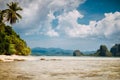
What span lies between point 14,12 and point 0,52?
11.5 m

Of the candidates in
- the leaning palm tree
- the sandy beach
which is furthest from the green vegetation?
the sandy beach

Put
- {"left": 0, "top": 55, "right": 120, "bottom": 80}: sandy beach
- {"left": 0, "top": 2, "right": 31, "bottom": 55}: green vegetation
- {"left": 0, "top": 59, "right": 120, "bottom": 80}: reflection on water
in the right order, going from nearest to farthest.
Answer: {"left": 0, "top": 59, "right": 120, "bottom": 80}: reflection on water < {"left": 0, "top": 55, "right": 120, "bottom": 80}: sandy beach < {"left": 0, "top": 2, "right": 31, "bottom": 55}: green vegetation

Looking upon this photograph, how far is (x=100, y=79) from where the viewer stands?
1827cm

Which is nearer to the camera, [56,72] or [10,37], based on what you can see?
[56,72]

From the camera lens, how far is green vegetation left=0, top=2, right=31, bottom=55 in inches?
2453

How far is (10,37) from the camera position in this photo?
65812 millimetres

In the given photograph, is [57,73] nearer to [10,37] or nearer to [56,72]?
[56,72]

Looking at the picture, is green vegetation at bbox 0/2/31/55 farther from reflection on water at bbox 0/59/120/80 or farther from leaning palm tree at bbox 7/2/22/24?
reflection on water at bbox 0/59/120/80


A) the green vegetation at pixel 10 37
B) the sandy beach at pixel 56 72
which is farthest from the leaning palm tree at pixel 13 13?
the sandy beach at pixel 56 72

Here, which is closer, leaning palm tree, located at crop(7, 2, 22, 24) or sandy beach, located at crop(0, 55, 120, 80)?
sandy beach, located at crop(0, 55, 120, 80)

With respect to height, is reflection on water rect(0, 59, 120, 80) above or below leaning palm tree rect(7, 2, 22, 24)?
below

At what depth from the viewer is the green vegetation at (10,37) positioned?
62.3m

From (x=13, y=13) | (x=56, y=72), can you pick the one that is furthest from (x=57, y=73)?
(x=13, y=13)

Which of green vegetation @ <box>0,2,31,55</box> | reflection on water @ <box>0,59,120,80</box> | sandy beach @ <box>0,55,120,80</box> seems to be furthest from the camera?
green vegetation @ <box>0,2,31,55</box>
